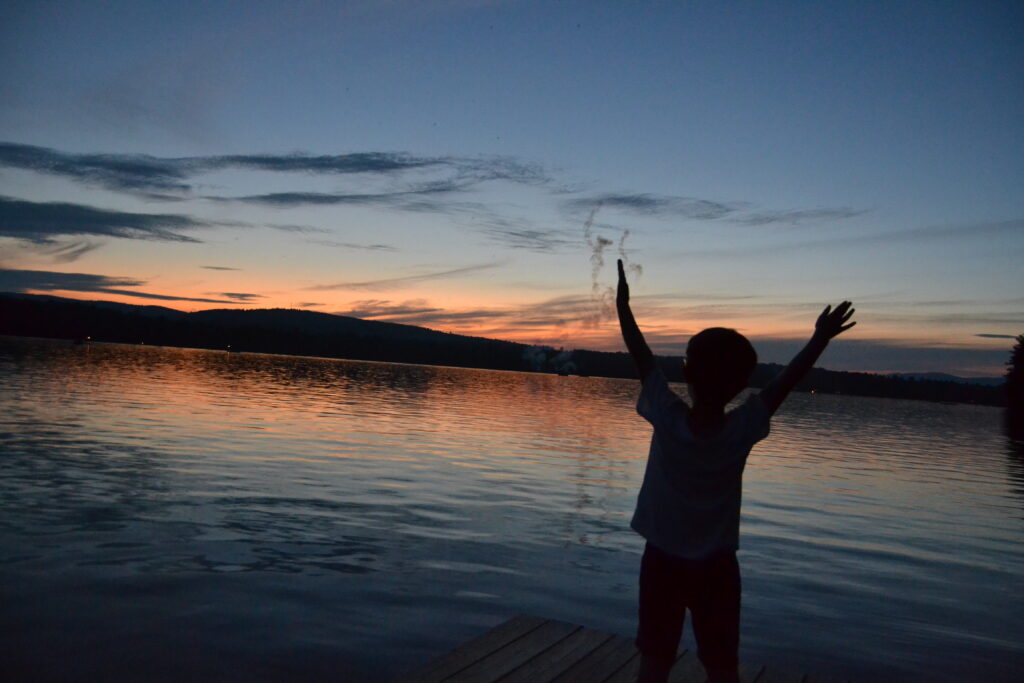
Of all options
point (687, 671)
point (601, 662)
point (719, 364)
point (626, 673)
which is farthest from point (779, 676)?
point (719, 364)

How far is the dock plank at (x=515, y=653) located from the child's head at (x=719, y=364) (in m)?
3.64

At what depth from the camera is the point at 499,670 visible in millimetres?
6281

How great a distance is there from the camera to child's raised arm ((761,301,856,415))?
150 inches

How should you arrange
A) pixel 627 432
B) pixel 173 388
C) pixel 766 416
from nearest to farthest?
pixel 766 416
pixel 627 432
pixel 173 388

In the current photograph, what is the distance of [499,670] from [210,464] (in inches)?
577

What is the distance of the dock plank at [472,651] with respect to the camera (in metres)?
6.12

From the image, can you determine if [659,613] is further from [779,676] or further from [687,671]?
[779,676]

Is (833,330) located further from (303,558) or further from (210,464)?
(210,464)

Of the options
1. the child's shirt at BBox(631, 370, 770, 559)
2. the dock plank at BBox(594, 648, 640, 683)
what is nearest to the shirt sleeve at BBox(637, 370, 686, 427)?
the child's shirt at BBox(631, 370, 770, 559)

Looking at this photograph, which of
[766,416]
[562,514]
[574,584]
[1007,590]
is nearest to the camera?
[766,416]

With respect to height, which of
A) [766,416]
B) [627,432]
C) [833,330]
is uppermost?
[833,330]

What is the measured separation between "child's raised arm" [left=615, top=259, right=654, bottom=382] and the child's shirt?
94 millimetres

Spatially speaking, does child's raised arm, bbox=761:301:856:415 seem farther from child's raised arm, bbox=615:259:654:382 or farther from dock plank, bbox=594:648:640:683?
dock plank, bbox=594:648:640:683

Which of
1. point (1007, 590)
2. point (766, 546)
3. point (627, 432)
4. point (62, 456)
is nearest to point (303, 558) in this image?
point (766, 546)
